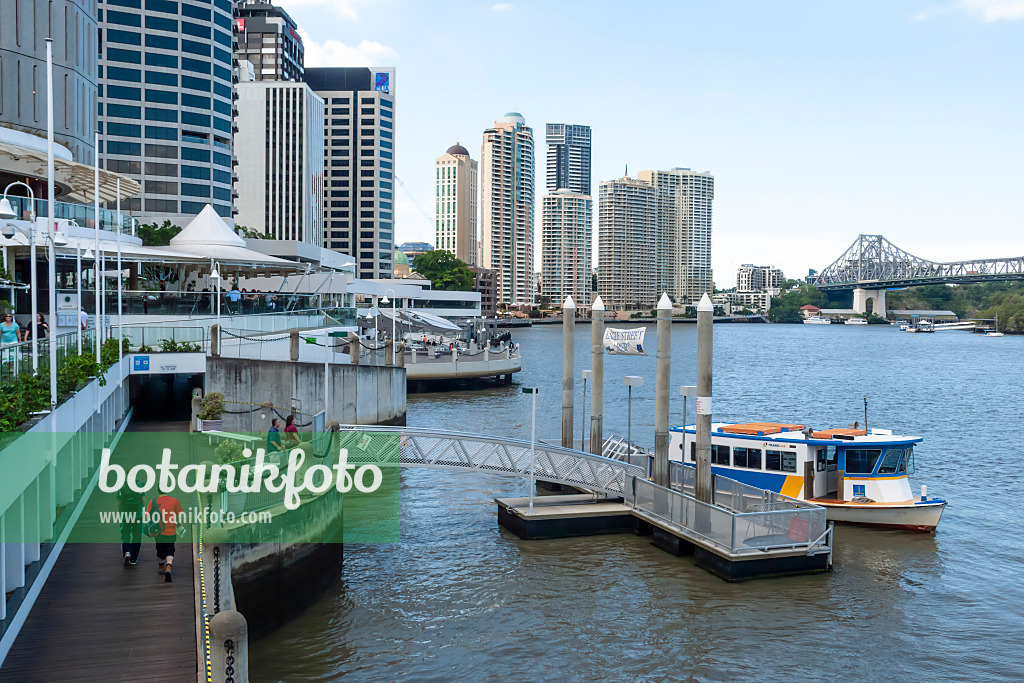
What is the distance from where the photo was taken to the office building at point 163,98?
98938 millimetres

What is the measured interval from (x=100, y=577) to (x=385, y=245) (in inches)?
7218

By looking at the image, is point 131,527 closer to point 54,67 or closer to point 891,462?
point 891,462

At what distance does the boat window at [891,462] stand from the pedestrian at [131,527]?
20925 mm

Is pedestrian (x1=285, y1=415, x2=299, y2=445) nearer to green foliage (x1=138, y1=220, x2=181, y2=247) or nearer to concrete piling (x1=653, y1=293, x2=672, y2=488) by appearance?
concrete piling (x1=653, y1=293, x2=672, y2=488)

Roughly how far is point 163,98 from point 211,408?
88.8 meters

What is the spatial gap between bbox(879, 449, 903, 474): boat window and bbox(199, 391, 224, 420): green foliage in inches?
773

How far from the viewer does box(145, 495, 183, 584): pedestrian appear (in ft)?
47.9

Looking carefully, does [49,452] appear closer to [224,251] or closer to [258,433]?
[258,433]

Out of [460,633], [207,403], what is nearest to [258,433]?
[207,403]

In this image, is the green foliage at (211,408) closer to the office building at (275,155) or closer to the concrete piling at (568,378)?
the concrete piling at (568,378)

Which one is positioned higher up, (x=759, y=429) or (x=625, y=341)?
(x=625, y=341)

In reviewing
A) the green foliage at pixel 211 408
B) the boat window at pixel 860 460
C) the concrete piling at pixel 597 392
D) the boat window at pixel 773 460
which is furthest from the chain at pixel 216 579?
the boat window at pixel 860 460

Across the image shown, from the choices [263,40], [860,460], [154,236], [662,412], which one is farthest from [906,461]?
[263,40]

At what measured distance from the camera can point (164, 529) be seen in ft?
47.9
